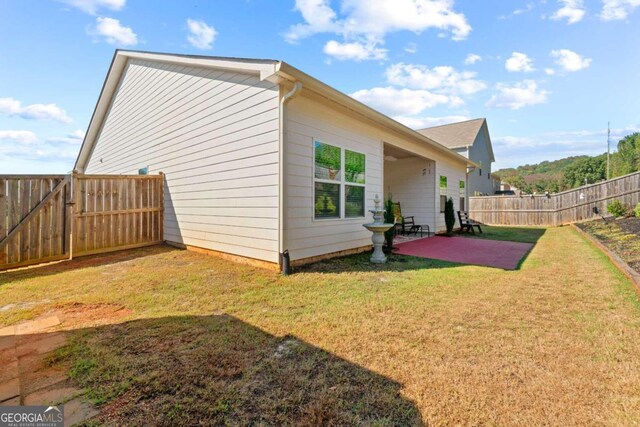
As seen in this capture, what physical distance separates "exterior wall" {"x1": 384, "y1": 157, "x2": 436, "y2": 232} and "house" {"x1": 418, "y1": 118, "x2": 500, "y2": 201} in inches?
398

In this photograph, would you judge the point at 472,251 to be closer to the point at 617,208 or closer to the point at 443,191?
the point at 443,191

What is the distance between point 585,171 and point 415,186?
47219 mm

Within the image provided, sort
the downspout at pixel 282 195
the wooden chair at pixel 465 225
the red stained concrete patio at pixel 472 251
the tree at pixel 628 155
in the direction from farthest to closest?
the tree at pixel 628 155
the wooden chair at pixel 465 225
the red stained concrete patio at pixel 472 251
the downspout at pixel 282 195

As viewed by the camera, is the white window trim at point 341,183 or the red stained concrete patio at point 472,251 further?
the red stained concrete patio at point 472,251

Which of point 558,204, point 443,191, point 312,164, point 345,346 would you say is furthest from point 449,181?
point 345,346

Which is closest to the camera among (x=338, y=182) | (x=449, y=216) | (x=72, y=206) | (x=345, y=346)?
(x=345, y=346)

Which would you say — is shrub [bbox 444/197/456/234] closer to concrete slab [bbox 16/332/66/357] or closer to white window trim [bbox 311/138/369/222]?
white window trim [bbox 311/138/369/222]

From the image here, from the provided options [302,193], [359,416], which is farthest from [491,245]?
[359,416]

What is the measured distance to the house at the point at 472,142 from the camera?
19031 millimetres

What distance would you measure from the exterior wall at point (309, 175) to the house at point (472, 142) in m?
15.4

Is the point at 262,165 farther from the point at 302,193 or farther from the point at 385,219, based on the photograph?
the point at 385,219

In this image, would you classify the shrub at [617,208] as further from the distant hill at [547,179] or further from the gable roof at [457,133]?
the distant hill at [547,179]

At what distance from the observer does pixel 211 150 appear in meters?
5.95

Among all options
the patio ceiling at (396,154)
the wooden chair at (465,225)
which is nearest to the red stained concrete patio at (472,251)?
the wooden chair at (465,225)
